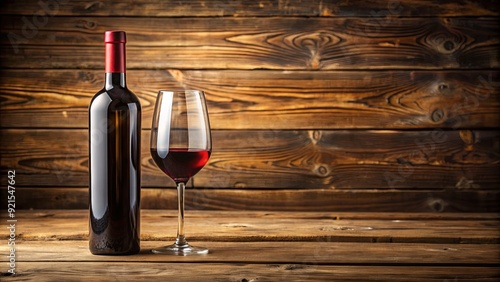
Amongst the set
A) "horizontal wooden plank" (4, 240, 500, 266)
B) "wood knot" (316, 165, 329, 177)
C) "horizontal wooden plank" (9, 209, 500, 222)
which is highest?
"wood knot" (316, 165, 329, 177)

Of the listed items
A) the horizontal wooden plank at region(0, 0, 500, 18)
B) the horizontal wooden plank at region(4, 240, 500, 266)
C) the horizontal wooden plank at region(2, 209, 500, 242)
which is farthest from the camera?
the horizontal wooden plank at region(0, 0, 500, 18)

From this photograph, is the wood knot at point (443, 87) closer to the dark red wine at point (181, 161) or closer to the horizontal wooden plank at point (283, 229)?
the horizontal wooden plank at point (283, 229)

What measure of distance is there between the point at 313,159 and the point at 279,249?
0.61 m

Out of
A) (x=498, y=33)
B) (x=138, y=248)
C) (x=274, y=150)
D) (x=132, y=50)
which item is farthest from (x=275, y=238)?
(x=498, y=33)

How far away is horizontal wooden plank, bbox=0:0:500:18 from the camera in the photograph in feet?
5.45

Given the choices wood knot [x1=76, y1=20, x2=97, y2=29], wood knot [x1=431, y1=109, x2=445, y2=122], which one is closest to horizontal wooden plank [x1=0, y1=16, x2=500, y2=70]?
wood knot [x1=76, y1=20, x2=97, y2=29]

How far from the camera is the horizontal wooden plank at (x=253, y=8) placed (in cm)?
166

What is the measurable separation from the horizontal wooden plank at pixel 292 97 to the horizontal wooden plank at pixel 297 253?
548mm

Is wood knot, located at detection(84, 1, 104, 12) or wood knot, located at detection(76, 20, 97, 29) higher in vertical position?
wood knot, located at detection(84, 1, 104, 12)

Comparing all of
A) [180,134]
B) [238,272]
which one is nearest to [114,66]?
[180,134]

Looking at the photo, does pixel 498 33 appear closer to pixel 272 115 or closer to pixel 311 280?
pixel 272 115

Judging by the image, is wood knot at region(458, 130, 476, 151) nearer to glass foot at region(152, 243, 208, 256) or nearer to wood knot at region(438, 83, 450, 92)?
wood knot at region(438, 83, 450, 92)

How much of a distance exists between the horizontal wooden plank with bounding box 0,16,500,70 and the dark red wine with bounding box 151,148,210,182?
2.14ft

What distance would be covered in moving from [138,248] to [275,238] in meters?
0.26
